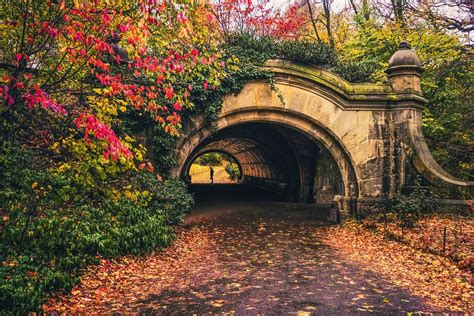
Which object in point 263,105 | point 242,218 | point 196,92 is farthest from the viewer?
point 242,218

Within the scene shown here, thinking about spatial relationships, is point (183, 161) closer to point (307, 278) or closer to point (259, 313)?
point (307, 278)

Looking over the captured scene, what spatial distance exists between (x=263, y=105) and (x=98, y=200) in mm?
5524

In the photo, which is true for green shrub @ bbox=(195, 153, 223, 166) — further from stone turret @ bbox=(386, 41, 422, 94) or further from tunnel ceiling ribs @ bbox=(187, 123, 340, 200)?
stone turret @ bbox=(386, 41, 422, 94)

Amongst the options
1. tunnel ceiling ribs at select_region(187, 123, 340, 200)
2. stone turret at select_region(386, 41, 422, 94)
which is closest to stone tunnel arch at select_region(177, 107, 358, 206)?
stone turret at select_region(386, 41, 422, 94)

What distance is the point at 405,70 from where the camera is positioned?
10711 mm

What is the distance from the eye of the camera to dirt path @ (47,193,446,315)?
4664 millimetres

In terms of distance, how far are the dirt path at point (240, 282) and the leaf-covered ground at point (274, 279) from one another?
14 millimetres

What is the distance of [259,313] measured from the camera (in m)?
4.41

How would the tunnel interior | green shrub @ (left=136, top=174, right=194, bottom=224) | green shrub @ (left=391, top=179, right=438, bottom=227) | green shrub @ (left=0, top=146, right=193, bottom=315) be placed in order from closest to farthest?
green shrub @ (left=0, top=146, right=193, bottom=315) < green shrub @ (left=136, top=174, right=194, bottom=224) < green shrub @ (left=391, top=179, right=438, bottom=227) < the tunnel interior

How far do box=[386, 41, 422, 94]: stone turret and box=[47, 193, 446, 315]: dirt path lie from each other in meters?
5.48

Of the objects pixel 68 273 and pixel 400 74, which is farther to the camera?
pixel 400 74

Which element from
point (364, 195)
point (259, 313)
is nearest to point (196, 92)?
point (364, 195)

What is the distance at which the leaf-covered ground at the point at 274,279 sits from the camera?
4.70 metres

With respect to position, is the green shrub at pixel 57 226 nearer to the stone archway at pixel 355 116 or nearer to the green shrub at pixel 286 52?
the stone archway at pixel 355 116
